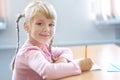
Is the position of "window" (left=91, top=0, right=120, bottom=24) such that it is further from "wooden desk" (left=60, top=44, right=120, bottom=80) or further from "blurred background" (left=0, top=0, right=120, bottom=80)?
"wooden desk" (left=60, top=44, right=120, bottom=80)

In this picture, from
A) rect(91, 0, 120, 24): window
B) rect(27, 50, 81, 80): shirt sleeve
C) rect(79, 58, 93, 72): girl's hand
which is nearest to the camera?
rect(27, 50, 81, 80): shirt sleeve

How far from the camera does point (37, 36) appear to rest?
1.18 m

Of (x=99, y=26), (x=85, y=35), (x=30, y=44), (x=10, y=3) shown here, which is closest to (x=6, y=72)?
(x=10, y=3)

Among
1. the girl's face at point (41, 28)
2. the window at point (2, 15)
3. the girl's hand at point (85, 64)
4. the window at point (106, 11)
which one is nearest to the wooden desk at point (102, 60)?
the girl's hand at point (85, 64)

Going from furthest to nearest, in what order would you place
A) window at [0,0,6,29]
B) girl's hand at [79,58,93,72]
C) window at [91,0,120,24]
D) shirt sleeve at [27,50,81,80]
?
window at [91,0,120,24] → window at [0,0,6,29] → girl's hand at [79,58,93,72] → shirt sleeve at [27,50,81,80]

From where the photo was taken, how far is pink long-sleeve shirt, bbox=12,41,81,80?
107cm

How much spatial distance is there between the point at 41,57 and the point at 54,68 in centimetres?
8

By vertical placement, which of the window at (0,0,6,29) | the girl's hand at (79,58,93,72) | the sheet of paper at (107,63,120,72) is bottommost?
the sheet of paper at (107,63,120,72)

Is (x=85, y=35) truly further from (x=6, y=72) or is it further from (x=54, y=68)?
(x=54, y=68)

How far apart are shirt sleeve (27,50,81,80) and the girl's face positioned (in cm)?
8

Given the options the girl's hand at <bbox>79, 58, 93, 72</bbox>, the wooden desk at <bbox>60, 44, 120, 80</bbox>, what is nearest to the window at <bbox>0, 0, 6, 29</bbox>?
the wooden desk at <bbox>60, 44, 120, 80</bbox>

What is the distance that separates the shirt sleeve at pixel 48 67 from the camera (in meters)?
1.06

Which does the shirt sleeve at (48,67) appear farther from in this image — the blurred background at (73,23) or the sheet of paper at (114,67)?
the blurred background at (73,23)

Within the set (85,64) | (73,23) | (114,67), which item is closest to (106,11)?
(73,23)
